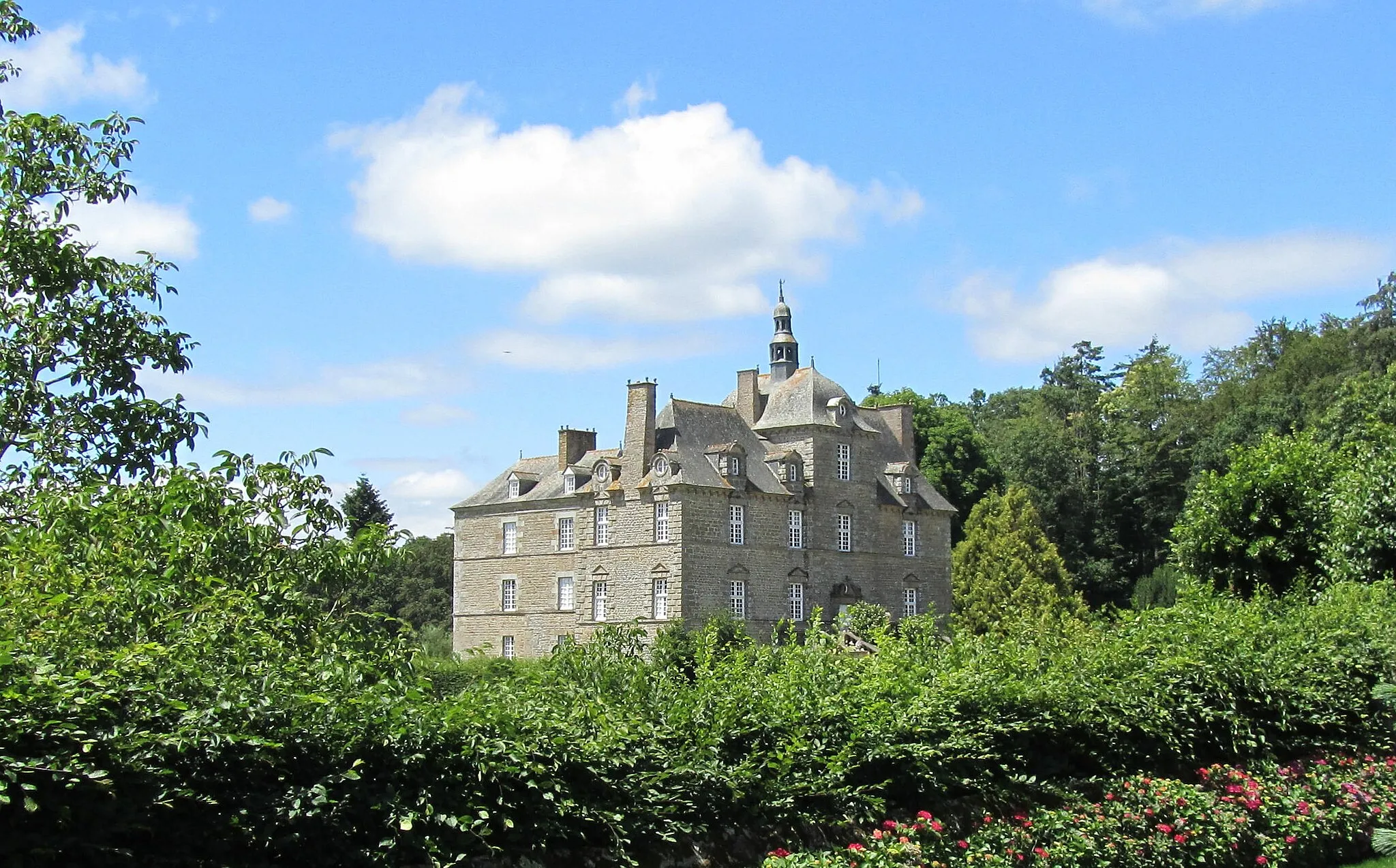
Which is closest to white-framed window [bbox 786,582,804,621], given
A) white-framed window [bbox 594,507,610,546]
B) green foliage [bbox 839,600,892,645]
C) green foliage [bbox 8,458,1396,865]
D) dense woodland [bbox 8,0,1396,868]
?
green foliage [bbox 839,600,892,645]

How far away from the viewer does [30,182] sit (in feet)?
33.3

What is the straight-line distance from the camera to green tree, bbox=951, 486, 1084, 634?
53656 mm

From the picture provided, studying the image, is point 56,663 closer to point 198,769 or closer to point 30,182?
point 198,769

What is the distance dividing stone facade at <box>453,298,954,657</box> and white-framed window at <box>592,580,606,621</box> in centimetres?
6

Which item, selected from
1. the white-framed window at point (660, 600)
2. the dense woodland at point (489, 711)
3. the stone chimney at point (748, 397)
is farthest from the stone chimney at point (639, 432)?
the dense woodland at point (489, 711)

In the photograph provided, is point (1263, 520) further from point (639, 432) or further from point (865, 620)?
point (639, 432)

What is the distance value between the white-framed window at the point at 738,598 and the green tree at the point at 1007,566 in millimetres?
10959

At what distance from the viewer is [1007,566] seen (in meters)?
54.8

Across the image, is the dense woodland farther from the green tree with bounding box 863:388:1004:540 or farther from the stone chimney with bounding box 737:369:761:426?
the green tree with bounding box 863:388:1004:540

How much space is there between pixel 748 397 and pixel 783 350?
9.31ft

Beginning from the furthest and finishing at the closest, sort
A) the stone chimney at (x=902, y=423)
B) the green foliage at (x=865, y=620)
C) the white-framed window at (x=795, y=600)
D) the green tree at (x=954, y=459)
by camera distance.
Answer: the green tree at (x=954, y=459) → the stone chimney at (x=902, y=423) → the white-framed window at (x=795, y=600) → the green foliage at (x=865, y=620)

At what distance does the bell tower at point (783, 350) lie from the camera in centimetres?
5425

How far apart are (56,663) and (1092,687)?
7.20 m

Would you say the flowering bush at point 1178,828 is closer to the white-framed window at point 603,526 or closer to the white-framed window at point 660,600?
the white-framed window at point 660,600
